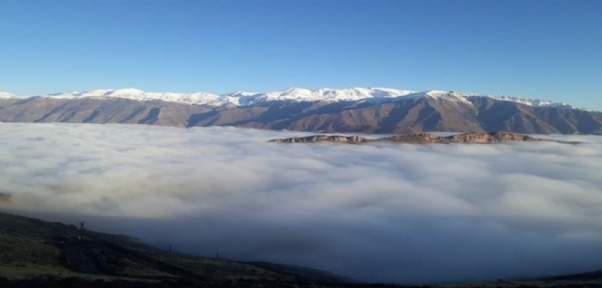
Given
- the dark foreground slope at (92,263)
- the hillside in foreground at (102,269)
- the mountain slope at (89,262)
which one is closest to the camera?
the hillside in foreground at (102,269)

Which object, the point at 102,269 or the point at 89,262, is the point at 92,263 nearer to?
the point at 89,262

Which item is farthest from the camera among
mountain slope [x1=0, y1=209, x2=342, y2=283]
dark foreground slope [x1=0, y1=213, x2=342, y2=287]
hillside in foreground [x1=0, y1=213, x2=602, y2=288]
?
mountain slope [x1=0, y1=209, x2=342, y2=283]

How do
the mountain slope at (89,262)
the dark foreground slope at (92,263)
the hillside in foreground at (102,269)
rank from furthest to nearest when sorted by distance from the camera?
the mountain slope at (89,262) → the dark foreground slope at (92,263) → the hillside in foreground at (102,269)

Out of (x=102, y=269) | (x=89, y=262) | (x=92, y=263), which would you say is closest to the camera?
(x=102, y=269)

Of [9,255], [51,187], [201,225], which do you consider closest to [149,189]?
[51,187]

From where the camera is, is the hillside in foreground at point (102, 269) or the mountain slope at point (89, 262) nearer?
the hillside in foreground at point (102, 269)

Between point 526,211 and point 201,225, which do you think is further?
point 526,211

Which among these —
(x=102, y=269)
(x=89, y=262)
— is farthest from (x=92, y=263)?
(x=102, y=269)

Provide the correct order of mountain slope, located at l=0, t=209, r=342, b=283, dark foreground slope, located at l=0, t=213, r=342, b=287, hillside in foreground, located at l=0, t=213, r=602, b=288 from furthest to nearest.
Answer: mountain slope, located at l=0, t=209, r=342, b=283
dark foreground slope, located at l=0, t=213, r=342, b=287
hillside in foreground, located at l=0, t=213, r=602, b=288

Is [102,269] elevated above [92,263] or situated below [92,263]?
above

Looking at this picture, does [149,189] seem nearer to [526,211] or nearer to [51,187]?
[51,187]

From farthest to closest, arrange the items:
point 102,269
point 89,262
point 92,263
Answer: point 89,262, point 92,263, point 102,269
